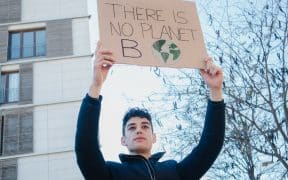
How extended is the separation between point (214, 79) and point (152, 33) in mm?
496

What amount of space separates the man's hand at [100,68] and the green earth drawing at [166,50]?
505 millimetres

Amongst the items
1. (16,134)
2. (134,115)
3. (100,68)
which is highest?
(16,134)

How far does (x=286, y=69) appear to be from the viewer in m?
8.48

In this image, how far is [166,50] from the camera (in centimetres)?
340

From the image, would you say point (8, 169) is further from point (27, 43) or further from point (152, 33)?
point (152, 33)

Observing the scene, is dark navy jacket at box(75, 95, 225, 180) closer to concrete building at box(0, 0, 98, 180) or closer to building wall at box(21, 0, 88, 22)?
concrete building at box(0, 0, 98, 180)

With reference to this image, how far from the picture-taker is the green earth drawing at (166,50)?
3.36 m

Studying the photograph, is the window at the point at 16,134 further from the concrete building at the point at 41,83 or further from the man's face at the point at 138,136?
the man's face at the point at 138,136

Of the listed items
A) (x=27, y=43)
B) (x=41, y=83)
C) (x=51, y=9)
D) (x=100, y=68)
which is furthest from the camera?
(x=51, y=9)

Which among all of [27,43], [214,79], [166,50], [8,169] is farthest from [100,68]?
[27,43]

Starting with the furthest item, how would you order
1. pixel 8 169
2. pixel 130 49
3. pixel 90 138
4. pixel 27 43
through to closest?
1. pixel 27 43
2. pixel 8 169
3. pixel 130 49
4. pixel 90 138

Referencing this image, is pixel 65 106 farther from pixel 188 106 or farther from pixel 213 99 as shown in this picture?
pixel 213 99

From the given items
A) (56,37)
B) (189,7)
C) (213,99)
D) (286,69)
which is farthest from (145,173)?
(56,37)

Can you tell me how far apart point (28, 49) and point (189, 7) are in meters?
24.7
